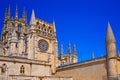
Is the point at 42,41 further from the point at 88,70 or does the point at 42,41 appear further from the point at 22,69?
the point at 88,70

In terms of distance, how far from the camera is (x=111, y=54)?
112ft

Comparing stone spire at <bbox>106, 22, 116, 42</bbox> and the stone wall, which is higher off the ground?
stone spire at <bbox>106, 22, 116, 42</bbox>

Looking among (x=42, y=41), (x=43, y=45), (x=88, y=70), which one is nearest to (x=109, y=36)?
(x=88, y=70)

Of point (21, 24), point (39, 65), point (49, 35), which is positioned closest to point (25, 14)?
point (21, 24)

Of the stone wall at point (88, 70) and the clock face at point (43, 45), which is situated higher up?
the clock face at point (43, 45)

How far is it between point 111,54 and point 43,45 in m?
22.3

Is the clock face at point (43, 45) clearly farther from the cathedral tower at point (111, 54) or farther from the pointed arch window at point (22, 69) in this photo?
the cathedral tower at point (111, 54)

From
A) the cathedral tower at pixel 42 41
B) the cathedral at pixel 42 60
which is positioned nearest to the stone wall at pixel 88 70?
the cathedral at pixel 42 60

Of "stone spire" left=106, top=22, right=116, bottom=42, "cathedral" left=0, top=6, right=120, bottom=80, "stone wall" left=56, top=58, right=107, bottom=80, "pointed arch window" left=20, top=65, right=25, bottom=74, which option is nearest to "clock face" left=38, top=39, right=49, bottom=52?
"cathedral" left=0, top=6, right=120, bottom=80

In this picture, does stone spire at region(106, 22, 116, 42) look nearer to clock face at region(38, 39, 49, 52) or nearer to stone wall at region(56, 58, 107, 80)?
stone wall at region(56, 58, 107, 80)

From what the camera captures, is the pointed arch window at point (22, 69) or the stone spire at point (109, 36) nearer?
the stone spire at point (109, 36)

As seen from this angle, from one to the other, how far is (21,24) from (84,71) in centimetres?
3348

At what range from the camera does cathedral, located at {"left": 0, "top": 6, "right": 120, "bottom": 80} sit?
114 feet

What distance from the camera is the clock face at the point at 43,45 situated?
51.7 meters
